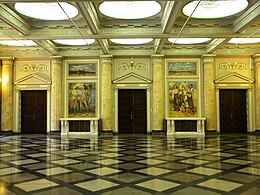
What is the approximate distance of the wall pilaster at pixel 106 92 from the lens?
1614cm

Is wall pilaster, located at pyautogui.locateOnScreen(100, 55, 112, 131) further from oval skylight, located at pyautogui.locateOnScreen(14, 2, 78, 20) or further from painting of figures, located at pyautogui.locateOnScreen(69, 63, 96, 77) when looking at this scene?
oval skylight, located at pyautogui.locateOnScreen(14, 2, 78, 20)

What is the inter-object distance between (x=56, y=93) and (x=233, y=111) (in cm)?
1090

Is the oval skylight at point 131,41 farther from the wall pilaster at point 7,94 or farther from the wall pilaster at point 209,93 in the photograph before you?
the wall pilaster at point 7,94

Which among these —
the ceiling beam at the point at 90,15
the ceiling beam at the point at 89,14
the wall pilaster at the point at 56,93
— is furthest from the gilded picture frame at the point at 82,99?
the ceiling beam at the point at 89,14

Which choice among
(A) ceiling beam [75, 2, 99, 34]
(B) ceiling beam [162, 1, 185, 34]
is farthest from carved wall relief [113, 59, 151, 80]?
(B) ceiling beam [162, 1, 185, 34]

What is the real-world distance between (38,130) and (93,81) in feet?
15.1

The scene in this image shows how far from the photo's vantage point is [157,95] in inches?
637

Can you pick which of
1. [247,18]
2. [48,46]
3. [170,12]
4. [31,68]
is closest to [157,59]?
[48,46]

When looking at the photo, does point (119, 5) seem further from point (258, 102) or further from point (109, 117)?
point (258, 102)

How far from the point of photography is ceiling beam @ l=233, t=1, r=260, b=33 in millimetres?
9603

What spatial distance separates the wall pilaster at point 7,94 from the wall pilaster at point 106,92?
5.53 m

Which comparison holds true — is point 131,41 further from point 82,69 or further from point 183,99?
point 183,99

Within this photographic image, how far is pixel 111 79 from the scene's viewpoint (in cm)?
1661

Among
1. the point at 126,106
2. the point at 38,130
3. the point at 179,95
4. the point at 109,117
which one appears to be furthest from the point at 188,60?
the point at 38,130
